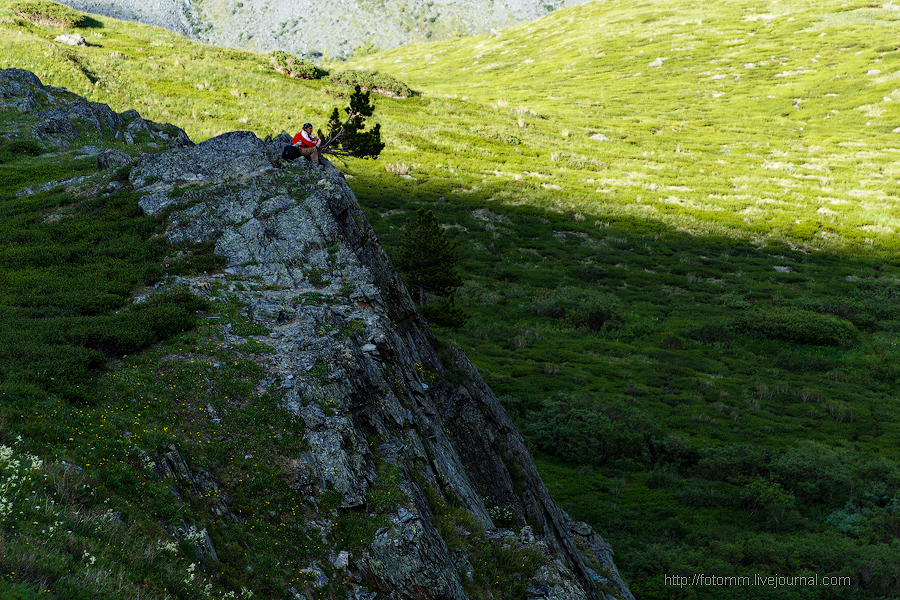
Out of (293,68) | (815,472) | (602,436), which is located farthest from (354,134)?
(293,68)

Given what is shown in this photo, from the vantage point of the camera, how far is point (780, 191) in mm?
68125

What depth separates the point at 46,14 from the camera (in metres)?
71.3

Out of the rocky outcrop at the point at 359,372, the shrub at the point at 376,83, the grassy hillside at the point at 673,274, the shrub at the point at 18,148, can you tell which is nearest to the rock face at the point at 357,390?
the rocky outcrop at the point at 359,372

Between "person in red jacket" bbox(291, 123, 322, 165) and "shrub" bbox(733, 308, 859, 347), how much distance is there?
3007 centimetres

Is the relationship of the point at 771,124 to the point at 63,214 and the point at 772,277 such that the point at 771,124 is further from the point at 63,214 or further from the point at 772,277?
the point at 63,214

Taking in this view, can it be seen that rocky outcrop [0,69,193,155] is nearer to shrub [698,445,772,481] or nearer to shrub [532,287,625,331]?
shrub [532,287,625,331]

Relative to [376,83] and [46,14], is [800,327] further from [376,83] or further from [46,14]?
[46,14]

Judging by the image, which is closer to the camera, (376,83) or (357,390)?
(357,390)

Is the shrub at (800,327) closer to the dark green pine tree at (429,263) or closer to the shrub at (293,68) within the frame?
the dark green pine tree at (429,263)

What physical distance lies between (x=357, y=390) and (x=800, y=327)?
34189 mm

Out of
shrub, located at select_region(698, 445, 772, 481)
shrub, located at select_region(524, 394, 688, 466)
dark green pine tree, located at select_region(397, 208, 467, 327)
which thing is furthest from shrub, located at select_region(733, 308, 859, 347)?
dark green pine tree, located at select_region(397, 208, 467, 327)

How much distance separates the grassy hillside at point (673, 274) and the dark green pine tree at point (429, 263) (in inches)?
202

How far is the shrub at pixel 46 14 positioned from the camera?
6838 cm

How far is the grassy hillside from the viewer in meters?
19.5
